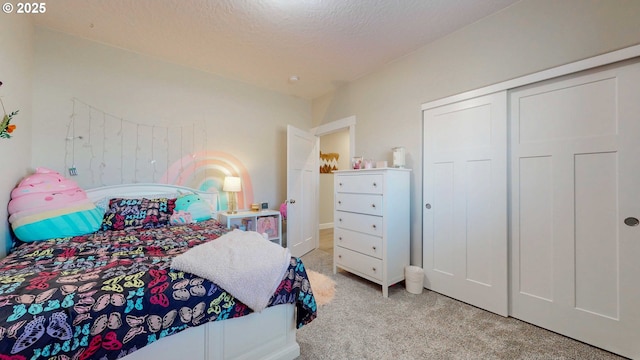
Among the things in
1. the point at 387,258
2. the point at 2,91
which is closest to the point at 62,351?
the point at 2,91

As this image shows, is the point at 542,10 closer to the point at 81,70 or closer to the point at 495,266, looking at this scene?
the point at 495,266

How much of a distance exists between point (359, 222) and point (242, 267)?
1.64 meters

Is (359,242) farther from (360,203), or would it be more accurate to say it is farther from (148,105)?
(148,105)

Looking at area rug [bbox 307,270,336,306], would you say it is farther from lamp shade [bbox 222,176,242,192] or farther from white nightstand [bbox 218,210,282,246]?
lamp shade [bbox 222,176,242,192]

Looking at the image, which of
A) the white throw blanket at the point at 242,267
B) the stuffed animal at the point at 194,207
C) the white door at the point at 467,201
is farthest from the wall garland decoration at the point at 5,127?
the white door at the point at 467,201

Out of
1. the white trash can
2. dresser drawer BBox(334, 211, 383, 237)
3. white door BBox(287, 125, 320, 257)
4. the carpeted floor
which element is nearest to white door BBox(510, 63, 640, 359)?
the carpeted floor

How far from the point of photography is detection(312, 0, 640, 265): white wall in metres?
1.70

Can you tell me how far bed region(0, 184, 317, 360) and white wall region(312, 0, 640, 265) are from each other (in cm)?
179

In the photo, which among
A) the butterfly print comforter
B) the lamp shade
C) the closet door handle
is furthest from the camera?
the lamp shade

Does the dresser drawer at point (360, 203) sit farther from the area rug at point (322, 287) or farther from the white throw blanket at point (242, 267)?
the white throw blanket at point (242, 267)

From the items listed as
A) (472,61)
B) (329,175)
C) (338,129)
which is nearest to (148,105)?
(338,129)

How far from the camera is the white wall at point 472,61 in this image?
1.70m

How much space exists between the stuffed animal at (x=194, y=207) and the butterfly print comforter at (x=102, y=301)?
1.03m

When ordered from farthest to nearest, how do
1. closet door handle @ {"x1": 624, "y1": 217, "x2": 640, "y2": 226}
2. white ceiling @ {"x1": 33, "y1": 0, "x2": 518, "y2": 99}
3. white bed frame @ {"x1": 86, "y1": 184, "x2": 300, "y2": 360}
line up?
1. white ceiling @ {"x1": 33, "y1": 0, "x2": 518, "y2": 99}
2. closet door handle @ {"x1": 624, "y1": 217, "x2": 640, "y2": 226}
3. white bed frame @ {"x1": 86, "y1": 184, "x2": 300, "y2": 360}
